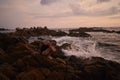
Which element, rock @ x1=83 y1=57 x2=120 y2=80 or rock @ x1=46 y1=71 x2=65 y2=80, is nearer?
rock @ x1=46 y1=71 x2=65 y2=80

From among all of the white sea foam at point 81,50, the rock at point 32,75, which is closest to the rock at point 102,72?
the rock at point 32,75

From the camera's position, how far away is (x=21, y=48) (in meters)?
10.4

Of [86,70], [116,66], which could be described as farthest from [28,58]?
[116,66]

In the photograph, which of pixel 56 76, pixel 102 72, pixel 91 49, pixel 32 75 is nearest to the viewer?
pixel 32 75

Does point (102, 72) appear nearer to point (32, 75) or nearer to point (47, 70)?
point (47, 70)

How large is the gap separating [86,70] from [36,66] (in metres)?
2.10

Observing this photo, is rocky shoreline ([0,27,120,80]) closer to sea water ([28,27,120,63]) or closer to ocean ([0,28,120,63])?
ocean ([0,28,120,63])

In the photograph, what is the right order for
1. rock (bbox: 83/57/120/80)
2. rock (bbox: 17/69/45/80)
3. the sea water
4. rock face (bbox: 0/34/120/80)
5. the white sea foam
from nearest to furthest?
rock (bbox: 17/69/45/80), rock face (bbox: 0/34/120/80), rock (bbox: 83/57/120/80), the white sea foam, the sea water

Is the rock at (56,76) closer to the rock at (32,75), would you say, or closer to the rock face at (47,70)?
the rock face at (47,70)

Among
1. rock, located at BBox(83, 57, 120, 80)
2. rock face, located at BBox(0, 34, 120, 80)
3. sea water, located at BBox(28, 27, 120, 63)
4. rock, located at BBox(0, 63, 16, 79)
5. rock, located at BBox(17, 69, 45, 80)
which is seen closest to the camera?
rock, located at BBox(17, 69, 45, 80)

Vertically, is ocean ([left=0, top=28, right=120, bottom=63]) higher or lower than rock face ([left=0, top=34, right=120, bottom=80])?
lower

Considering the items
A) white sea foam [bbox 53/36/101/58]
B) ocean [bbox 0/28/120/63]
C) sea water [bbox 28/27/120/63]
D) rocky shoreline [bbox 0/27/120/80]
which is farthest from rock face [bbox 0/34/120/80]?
white sea foam [bbox 53/36/101/58]

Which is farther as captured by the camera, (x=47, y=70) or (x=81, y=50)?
(x=81, y=50)

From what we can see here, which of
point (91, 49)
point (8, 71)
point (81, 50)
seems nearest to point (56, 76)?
point (8, 71)
